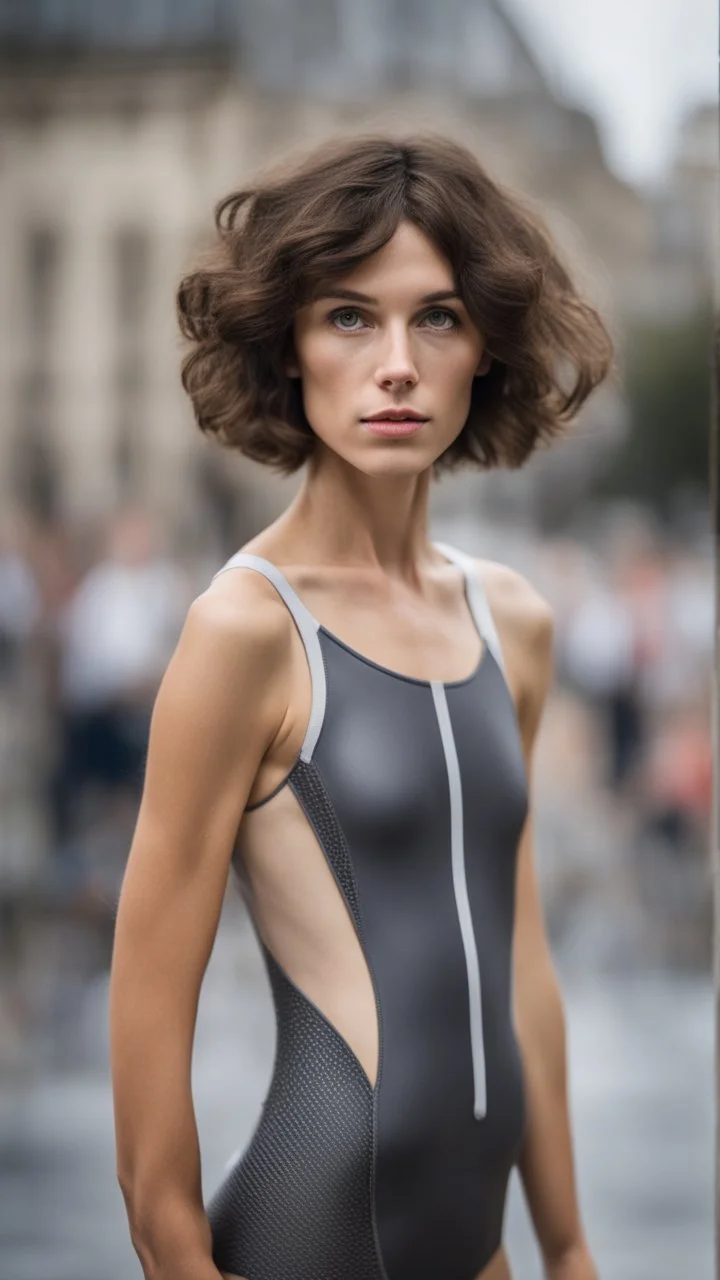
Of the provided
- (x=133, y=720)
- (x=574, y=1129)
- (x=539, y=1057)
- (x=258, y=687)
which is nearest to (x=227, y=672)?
(x=258, y=687)

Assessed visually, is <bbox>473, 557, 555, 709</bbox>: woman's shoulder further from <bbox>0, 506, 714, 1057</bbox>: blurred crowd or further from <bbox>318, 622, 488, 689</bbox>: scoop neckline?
<bbox>0, 506, 714, 1057</bbox>: blurred crowd

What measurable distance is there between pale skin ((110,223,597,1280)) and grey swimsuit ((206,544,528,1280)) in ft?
0.13

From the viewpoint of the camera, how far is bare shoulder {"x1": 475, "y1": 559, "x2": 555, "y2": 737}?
2490 millimetres

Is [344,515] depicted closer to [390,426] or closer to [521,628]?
[390,426]

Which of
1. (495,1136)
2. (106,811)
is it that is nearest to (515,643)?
(495,1136)

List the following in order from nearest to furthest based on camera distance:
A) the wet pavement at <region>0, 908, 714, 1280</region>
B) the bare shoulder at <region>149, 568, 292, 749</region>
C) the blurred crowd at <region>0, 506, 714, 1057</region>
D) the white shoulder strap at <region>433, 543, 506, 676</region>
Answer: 1. the bare shoulder at <region>149, 568, 292, 749</region>
2. the white shoulder strap at <region>433, 543, 506, 676</region>
3. the wet pavement at <region>0, 908, 714, 1280</region>
4. the blurred crowd at <region>0, 506, 714, 1057</region>

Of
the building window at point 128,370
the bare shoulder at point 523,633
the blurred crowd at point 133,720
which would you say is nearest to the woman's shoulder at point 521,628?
the bare shoulder at point 523,633

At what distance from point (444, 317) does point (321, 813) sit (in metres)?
0.56

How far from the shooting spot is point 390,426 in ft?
7.17

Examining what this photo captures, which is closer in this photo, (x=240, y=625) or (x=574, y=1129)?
(x=240, y=625)

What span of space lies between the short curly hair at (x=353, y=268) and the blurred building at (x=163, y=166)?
1145 inches

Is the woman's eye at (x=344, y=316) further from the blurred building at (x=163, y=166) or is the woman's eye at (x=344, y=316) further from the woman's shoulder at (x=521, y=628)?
the blurred building at (x=163, y=166)

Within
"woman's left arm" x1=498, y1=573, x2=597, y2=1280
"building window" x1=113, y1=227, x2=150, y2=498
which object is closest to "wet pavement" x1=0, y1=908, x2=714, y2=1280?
"woman's left arm" x1=498, y1=573, x2=597, y2=1280

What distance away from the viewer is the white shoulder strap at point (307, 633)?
85.6 inches
